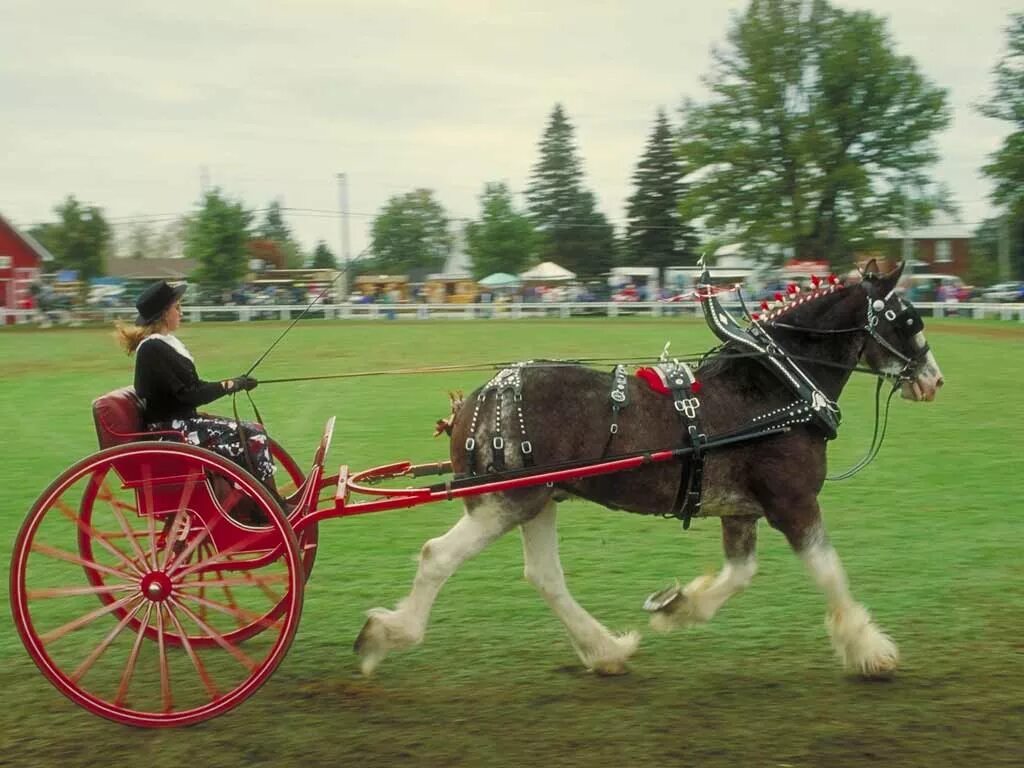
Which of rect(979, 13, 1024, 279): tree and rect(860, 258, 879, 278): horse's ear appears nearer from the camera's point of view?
rect(860, 258, 879, 278): horse's ear

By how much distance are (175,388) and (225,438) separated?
0.34m

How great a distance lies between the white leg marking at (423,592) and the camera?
5289mm

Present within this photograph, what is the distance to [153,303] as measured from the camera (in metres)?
5.53

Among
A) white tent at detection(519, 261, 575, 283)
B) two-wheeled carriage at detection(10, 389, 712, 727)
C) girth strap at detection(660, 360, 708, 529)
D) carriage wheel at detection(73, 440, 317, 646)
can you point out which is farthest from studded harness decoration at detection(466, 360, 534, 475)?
white tent at detection(519, 261, 575, 283)

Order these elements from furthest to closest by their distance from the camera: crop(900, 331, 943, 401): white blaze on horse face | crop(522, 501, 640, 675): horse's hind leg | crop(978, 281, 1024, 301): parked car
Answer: crop(978, 281, 1024, 301): parked car
crop(900, 331, 943, 401): white blaze on horse face
crop(522, 501, 640, 675): horse's hind leg

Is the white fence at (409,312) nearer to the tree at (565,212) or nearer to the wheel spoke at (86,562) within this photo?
the tree at (565,212)

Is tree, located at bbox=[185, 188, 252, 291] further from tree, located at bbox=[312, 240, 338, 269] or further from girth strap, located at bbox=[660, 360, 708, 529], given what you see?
girth strap, located at bbox=[660, 360, 708, 529]

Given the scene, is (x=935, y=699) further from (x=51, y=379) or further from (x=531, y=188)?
(x=531, y=188)

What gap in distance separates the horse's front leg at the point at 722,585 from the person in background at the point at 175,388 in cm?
208

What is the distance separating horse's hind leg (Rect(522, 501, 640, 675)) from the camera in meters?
5.45

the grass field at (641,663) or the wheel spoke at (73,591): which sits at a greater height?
the wheel spoke at (73,591)

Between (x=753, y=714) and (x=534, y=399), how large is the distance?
5.66 feet

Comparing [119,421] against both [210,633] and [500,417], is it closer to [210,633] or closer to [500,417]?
[210,633]

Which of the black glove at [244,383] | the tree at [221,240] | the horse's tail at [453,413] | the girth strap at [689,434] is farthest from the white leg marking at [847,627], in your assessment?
the tree at [221,240]
